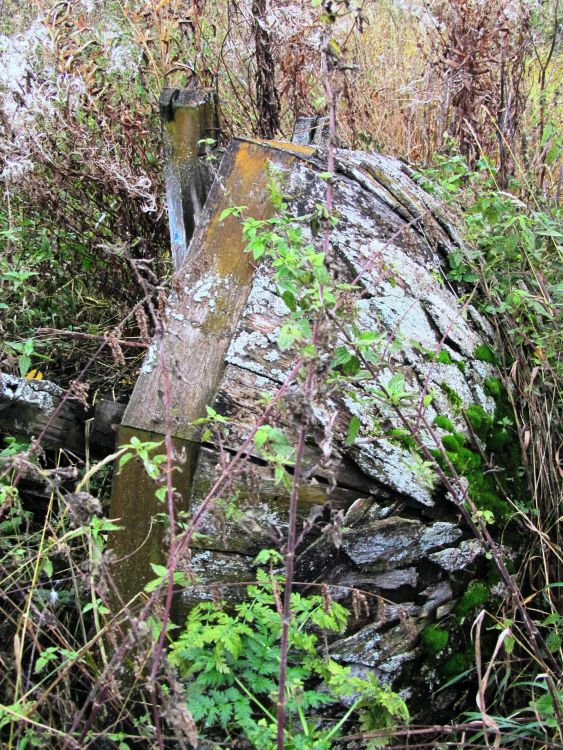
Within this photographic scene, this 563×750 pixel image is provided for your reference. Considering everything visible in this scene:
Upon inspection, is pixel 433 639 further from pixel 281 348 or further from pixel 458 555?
pixel 281 348

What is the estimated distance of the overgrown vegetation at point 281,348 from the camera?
4.80ft

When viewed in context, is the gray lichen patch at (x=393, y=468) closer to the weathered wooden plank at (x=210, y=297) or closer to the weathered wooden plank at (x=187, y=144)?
the weathered wooden plank at (x=210, y=297)

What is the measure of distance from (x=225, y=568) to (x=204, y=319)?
0.74 m

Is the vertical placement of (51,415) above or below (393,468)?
above

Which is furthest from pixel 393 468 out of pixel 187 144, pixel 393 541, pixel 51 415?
pixel 187 144

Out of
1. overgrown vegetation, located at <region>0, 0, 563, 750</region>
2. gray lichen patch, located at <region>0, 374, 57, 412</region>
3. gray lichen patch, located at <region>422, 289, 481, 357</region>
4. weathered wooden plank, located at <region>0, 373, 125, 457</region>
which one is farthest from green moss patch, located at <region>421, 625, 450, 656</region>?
gray lichen patch, located at <region>0, 374, 57, 412</region>

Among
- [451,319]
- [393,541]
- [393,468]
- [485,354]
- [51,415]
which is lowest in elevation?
[393,541]

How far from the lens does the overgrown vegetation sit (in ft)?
4.80

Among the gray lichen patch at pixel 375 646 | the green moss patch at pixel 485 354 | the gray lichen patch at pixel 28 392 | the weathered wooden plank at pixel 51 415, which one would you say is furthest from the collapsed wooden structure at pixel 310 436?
the gray lichen patch at pixel 28 392

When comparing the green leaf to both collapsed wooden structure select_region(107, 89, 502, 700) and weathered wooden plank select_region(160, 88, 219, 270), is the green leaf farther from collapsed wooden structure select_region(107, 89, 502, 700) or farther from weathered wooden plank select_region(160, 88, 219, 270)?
weathered wooden plank select_region(160, 88, 219, 270)

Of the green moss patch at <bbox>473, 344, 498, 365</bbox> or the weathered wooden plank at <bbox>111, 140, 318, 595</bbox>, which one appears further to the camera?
the green moss patch at <bbox>473, 344, 498, 365</bbox>

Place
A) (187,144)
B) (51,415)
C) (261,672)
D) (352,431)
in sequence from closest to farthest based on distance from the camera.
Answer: (261,672) < (352,431) < (51,415) < (187,144)

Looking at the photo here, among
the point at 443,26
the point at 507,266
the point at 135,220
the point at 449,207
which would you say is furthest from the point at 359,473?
the point at 443,26

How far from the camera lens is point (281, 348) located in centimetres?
133
